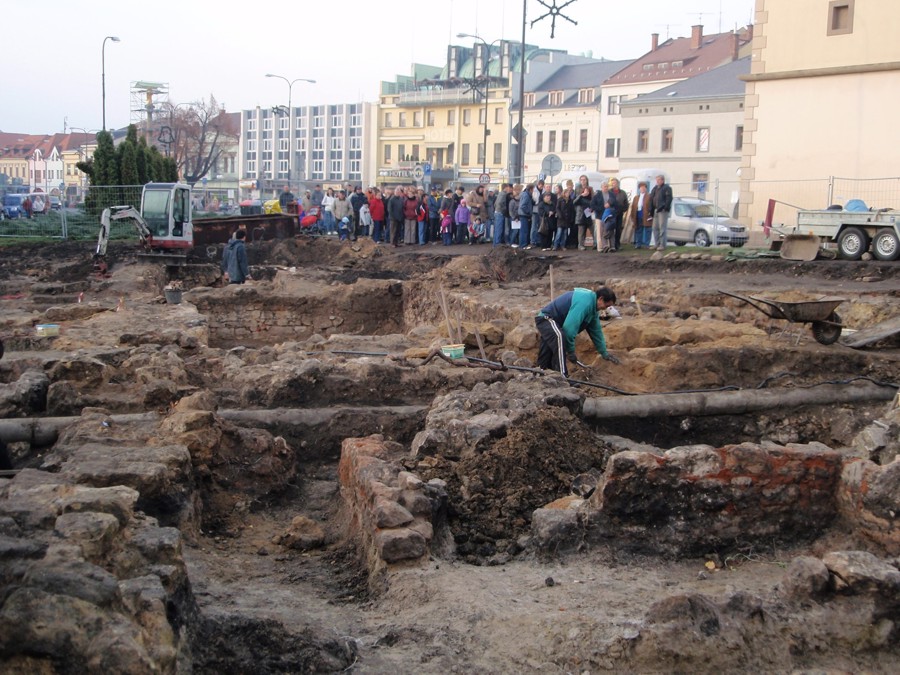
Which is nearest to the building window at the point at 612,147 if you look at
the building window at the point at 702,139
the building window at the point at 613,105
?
the building window at the point at 613,105

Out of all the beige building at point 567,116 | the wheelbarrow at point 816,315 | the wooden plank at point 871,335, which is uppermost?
the beige building at point 567,116

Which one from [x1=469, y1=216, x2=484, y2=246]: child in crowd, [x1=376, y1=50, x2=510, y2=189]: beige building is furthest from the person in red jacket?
[x1=376, y1=50, x2=510, y2=189]: beige building

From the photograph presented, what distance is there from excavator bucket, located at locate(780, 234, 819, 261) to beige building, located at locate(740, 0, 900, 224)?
5.35m

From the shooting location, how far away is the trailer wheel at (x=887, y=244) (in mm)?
17734

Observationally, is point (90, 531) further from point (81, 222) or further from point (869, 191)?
point (81, 222)

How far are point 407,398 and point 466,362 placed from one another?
1.06 meters

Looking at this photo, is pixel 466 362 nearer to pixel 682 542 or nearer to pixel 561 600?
pixel 682 542

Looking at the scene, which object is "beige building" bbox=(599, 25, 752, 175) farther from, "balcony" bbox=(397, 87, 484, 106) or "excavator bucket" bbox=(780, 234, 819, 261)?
"excavator bucket" bbox=(780, 234, 819, 261)

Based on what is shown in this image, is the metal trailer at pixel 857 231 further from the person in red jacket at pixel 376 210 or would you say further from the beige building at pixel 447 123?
the beige building at pixel 447 123

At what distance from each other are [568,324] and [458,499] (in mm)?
4295

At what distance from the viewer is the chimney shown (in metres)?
60.4

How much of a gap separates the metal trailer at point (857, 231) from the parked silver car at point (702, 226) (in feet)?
18.8

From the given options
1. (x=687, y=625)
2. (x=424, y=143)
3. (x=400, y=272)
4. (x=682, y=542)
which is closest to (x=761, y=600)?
(x=687, y=625)

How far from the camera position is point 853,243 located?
18.2 meters
